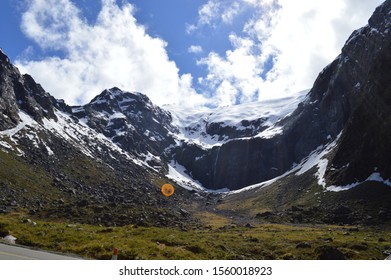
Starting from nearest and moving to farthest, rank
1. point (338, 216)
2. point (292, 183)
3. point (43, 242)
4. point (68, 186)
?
point (43, 242)
point (338, 216)
point (68, 186)
point (292, 183)

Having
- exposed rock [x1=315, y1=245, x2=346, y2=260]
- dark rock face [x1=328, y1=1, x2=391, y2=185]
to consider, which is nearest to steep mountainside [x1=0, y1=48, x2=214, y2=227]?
exposed rock [x1=315, y1=245, x2=346, y2=260]

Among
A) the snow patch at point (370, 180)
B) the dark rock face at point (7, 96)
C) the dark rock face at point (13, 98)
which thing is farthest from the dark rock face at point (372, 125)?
the dark rock face at point (13, 98)

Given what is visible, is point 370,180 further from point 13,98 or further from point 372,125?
point 13,98

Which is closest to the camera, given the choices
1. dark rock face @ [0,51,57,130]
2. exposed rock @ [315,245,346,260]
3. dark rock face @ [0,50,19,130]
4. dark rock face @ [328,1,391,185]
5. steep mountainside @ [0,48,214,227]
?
exposed rock @ [315,245,346,260]

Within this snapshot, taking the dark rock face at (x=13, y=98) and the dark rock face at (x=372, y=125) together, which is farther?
the dark rock face at (x=13, y=98)

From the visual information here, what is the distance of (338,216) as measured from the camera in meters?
90.9

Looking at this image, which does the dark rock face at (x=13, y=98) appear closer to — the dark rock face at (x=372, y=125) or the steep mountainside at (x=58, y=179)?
the steep mountainside at (x=58, y=179)

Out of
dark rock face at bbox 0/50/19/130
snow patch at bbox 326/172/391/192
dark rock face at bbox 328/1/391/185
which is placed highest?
dark rock face at bbox 0/50/19/130

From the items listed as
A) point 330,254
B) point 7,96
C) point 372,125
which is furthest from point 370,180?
point 7,96

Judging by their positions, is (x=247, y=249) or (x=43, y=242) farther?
(x=247, y=249)

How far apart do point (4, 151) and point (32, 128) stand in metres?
38.9

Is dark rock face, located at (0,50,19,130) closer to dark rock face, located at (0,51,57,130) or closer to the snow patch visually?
dark rock face, located at (0,51,57,130)

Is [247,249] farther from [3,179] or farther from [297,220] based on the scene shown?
[3,179]
